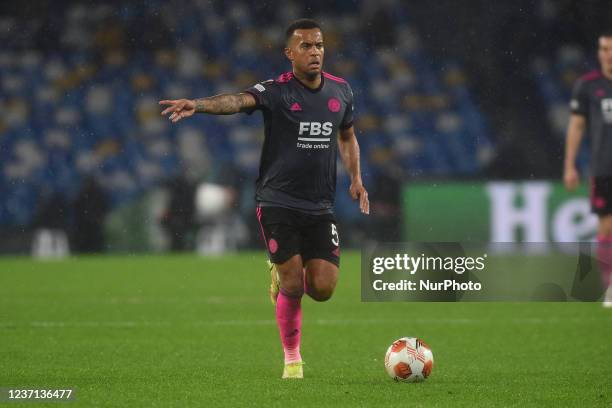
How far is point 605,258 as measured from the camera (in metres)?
10.0

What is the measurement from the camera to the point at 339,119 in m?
6.24

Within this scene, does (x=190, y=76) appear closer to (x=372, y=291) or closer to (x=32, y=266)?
(x=32, y=266)

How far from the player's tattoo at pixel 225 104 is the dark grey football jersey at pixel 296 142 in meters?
0.12

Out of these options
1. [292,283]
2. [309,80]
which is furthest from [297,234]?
[309,80]

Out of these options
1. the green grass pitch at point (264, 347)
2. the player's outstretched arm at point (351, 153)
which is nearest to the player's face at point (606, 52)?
the green grass pitch at point (264, 347)

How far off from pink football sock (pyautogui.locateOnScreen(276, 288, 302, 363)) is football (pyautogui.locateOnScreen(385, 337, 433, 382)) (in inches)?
20.3

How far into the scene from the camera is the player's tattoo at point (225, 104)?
18.1 ft

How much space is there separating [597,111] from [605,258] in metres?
1.27

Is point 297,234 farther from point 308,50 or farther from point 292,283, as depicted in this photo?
point 308,50

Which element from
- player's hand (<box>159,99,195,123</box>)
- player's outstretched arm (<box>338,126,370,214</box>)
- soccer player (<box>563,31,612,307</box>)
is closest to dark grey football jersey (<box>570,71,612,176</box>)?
soccer player (<box>563,31,612,307</box>)

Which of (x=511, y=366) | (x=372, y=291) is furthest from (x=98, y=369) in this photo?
(x=372, y=291)

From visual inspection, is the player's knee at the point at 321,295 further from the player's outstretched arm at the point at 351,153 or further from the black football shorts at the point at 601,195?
the black football shorts at the point at 601,195

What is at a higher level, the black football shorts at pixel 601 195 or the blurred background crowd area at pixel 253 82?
the blurred background crowd area at pixel 253 82

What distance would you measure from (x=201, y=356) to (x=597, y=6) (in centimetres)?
1664
